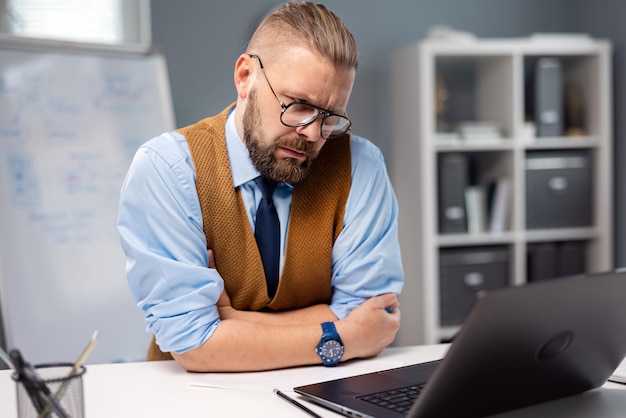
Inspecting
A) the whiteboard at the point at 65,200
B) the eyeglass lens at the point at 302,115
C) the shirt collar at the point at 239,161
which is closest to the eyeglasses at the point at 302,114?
the eyeglass lens at the point at 302,115

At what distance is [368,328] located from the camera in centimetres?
130

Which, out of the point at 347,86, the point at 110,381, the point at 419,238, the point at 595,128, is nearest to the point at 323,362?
the point at 110,381

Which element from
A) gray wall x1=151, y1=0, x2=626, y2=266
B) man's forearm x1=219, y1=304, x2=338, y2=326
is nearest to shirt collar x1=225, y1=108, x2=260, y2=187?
man's forearm x1=219, y1=304, x2=338, y2=326

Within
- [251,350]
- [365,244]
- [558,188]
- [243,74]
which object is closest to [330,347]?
[251,350]

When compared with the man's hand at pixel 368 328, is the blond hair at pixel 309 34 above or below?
above

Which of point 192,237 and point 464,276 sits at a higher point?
point 192,237

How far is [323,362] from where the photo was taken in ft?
4.11

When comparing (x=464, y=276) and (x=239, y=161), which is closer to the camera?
(x=239, y=161)

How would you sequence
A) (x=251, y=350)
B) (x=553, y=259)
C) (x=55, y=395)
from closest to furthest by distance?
(x=55, y=395), (x=251, y=350), (x=553, y=259)

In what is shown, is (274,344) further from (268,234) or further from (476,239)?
(476,239)

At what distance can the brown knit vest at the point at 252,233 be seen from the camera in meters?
1.36

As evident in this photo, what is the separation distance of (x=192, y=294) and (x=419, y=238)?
207 centimetres

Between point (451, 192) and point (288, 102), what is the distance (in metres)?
2.01

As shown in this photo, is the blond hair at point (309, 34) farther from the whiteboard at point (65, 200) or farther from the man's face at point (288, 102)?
the whiteboard at point (65, 200)
